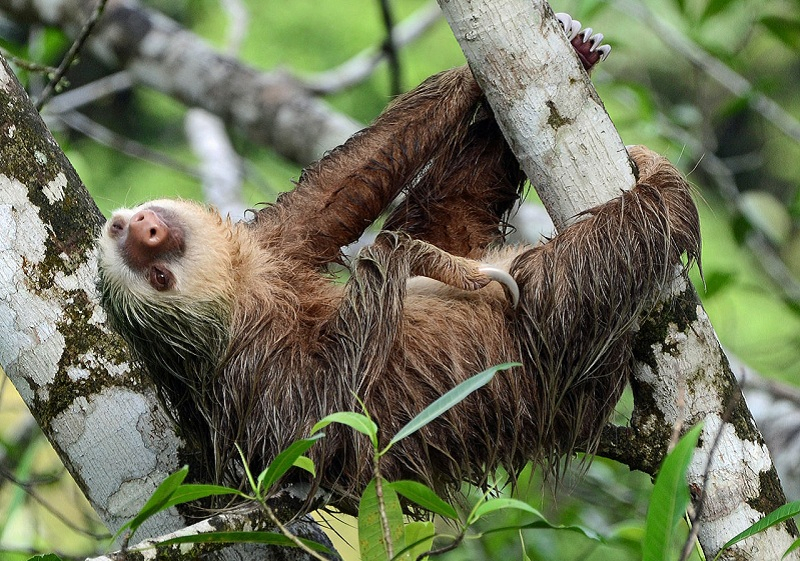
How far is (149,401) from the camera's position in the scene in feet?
10.3

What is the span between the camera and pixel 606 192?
10.0 feet

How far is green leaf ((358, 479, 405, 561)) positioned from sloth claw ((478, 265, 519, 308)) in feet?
3.87

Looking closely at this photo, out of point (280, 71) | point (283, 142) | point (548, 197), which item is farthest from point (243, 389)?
point (280, 71)

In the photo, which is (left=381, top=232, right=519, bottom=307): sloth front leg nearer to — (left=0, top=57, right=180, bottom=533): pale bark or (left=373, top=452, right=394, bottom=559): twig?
(left=0, top=57, right=180, bottom=533): pale bark

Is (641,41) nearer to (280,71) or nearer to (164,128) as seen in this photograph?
(164,128)

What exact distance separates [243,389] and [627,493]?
3.72 metres

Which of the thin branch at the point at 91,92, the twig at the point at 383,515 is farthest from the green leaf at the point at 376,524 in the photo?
the thin branch at the point at 91,92

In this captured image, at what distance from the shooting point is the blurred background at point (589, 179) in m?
5.19

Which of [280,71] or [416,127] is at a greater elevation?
[280,71]

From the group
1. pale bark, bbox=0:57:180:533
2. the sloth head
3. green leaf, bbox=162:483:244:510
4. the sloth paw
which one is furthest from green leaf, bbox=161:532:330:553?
the sloth paw

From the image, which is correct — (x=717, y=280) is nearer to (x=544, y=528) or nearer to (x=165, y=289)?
(x=165, y=289)

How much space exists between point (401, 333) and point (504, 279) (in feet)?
1.42

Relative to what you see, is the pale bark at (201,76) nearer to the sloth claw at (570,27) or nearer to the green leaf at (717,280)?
the green leaf at (717,280)

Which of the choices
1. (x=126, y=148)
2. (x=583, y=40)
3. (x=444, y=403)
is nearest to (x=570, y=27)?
(x=583, y=40)
